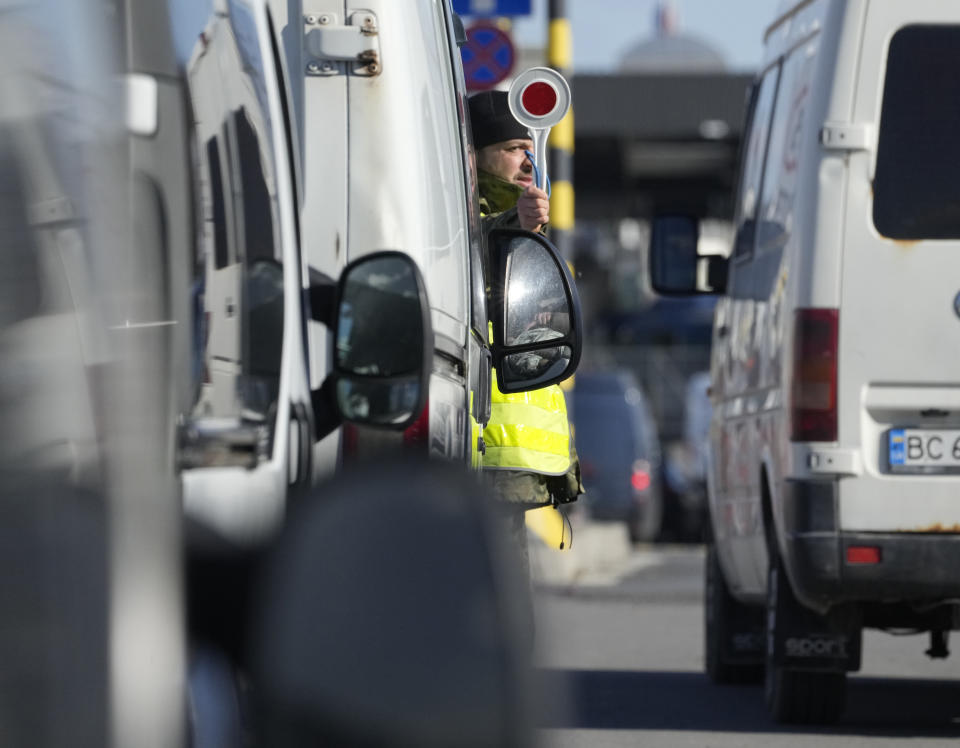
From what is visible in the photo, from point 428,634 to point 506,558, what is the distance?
0.11 meters

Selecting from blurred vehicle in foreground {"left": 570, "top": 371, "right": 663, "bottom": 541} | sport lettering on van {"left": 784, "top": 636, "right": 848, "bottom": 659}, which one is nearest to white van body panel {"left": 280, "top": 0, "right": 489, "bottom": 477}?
sport lettering on van {"left": 784, "top": 636, "right": 848, "bottom": 659}

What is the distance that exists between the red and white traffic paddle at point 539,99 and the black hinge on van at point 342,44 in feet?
6.31

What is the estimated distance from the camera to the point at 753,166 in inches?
317

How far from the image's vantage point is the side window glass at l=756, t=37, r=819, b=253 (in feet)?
22.5

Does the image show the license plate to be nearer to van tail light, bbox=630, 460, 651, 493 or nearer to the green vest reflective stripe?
the green vest reflective stripe

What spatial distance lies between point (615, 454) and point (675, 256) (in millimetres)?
16019

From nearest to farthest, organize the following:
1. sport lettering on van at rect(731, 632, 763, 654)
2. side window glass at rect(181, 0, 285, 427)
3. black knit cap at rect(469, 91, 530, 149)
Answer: side window glass at rect(181, 0, 285, 427), black knit cap at rect(469, 91, 530, 149), sport lettering on van at rect(731, 632, 763, 654)

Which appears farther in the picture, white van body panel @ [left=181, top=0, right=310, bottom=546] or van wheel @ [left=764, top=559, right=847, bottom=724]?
van wheel @ [left=764, top=559, right=847, bottom=724]

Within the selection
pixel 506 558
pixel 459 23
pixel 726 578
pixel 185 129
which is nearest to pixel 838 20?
pixel 459 23

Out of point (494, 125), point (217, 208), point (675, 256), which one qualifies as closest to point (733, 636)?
point (675, 256)

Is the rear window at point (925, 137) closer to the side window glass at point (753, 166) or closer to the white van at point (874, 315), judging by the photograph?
the white van at point (874, 315)

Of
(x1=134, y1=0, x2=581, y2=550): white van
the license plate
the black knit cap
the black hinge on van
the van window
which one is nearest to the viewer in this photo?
(x1=134, y1=0, x2=581, y2=550): white van

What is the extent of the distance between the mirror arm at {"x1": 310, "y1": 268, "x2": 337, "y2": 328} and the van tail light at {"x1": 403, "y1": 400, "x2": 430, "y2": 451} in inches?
9.4

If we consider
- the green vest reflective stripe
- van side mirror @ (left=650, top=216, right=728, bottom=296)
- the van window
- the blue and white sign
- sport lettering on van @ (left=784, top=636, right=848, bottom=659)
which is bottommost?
sport lettering on van @ (left=784, top=636, right=848, bottom=659)
